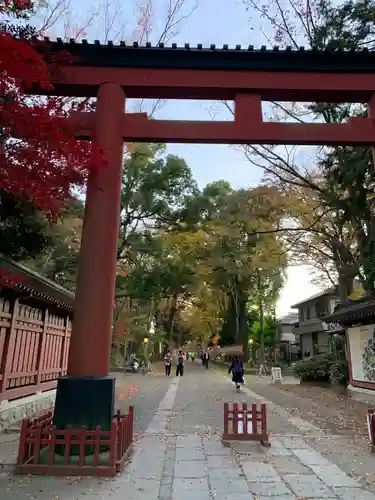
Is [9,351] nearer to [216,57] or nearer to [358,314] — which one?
[216,57]

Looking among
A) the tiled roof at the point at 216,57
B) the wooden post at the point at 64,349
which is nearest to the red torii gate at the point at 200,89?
the tiled roof at the point at 216,57

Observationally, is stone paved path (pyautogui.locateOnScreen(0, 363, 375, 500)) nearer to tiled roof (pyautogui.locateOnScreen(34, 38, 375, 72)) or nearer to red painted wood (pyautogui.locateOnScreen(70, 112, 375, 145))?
red painted wood (pyautogui.locateOnScreen(70, 112, 375, 145))

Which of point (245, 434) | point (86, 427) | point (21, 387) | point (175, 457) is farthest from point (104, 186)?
point (21, 387)

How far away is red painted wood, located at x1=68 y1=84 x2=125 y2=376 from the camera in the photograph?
20.6 feet

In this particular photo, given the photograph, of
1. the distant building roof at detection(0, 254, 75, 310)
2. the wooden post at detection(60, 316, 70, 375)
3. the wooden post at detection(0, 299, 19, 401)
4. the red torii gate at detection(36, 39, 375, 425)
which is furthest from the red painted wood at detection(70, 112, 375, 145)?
the wooden post at detection(60, 316, 70, 375)

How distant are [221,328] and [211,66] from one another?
40.0m

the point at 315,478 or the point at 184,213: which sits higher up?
the point at 184,213

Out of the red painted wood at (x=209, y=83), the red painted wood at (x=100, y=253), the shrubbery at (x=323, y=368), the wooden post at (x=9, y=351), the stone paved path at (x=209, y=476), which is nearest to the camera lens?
the stone paved path at (x=209, y=476)

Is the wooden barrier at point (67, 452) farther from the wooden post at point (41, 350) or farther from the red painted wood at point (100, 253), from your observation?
the wooden post at point (41, 350)

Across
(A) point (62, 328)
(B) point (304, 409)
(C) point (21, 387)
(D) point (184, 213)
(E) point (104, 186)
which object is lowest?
(B) point (304, 409)

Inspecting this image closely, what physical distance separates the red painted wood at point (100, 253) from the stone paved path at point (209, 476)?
167 cm

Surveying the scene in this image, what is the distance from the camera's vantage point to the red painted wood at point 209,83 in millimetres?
7648

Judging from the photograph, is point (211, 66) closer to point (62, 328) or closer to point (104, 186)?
point (104, 186)

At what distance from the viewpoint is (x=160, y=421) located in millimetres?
10422
